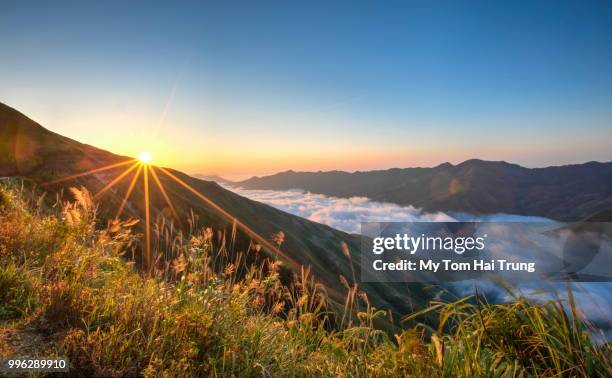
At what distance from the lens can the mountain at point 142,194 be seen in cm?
3447

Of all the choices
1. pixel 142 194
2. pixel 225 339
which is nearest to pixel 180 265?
pixel 225 339

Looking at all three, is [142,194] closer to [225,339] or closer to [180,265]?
[180,265]

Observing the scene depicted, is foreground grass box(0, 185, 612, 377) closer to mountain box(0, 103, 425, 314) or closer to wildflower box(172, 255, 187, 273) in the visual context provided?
wildflower box(172, 255, 187, 273)

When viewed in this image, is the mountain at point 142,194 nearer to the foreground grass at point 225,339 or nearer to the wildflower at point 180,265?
the foreground grass at point 225,339

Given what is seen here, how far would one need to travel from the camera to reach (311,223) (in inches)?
6855

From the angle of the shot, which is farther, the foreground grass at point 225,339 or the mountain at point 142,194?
the mountain at point 142,194

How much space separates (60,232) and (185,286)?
2.47 meters

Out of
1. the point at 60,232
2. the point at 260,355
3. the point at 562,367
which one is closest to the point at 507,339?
the point at 562,367

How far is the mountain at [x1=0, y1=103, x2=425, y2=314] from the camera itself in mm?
34469

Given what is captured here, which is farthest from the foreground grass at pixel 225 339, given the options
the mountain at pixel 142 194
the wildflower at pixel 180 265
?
the mountain at pixel 142 194

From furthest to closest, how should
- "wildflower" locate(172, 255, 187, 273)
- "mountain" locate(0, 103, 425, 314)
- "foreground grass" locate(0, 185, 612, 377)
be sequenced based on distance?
"mountain" locate(0, 103, 425, 314)
"wildflower" locate(172, 255, 187, 273)
"foreground grass" locate(0, 185, 612, 377)

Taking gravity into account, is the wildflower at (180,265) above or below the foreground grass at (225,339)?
above

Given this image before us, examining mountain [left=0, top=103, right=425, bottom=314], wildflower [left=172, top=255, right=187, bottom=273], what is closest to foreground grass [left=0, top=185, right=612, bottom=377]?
wildflower [left=172, top=255, right=187, bottom=273]

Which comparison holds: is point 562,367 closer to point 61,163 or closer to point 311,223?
point 61,163
